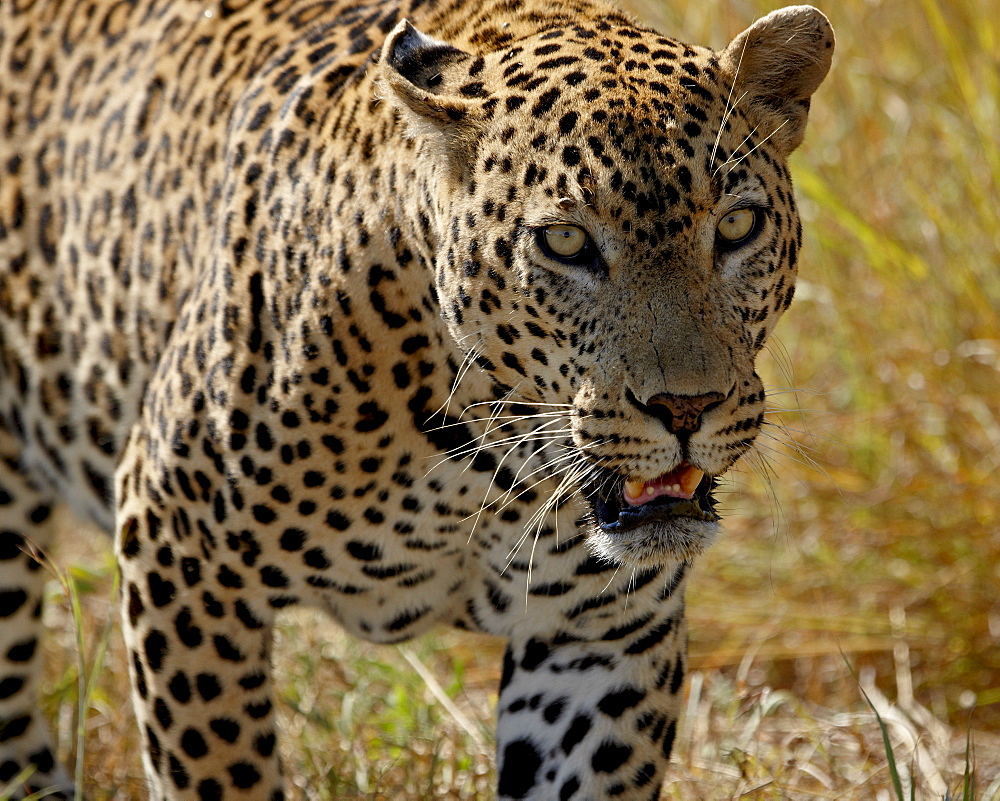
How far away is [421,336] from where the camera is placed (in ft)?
11.0

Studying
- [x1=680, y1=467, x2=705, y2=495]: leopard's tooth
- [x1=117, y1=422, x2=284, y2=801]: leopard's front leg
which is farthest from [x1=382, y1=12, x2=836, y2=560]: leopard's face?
[x1=117, y1=422, x2=284, y2=801]: leopard's front leg

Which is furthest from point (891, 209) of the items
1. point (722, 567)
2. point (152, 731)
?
point (152, 731)

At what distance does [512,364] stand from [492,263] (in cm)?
24

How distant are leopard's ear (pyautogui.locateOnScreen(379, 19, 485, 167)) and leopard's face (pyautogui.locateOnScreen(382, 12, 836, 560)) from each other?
0.01 meters

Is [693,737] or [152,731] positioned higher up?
[152,731]

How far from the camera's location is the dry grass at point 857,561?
15.5ft

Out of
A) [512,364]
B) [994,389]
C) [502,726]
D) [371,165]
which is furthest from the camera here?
[994,389]

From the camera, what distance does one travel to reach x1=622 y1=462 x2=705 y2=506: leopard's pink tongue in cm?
307

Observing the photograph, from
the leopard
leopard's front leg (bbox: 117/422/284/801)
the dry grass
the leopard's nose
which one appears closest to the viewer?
the leopard's nose

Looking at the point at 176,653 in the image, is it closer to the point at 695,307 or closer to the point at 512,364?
the point at 512,364

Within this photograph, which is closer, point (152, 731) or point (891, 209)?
point (152, 731)

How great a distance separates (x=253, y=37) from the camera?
4168mm

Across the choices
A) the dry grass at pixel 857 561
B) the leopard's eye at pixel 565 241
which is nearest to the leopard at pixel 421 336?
the leopard's eye at pixel 565 241

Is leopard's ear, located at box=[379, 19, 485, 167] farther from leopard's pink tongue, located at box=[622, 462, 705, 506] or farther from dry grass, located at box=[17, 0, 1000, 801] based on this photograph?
dry grass, located at box=[17, 0, 1000, 801]
